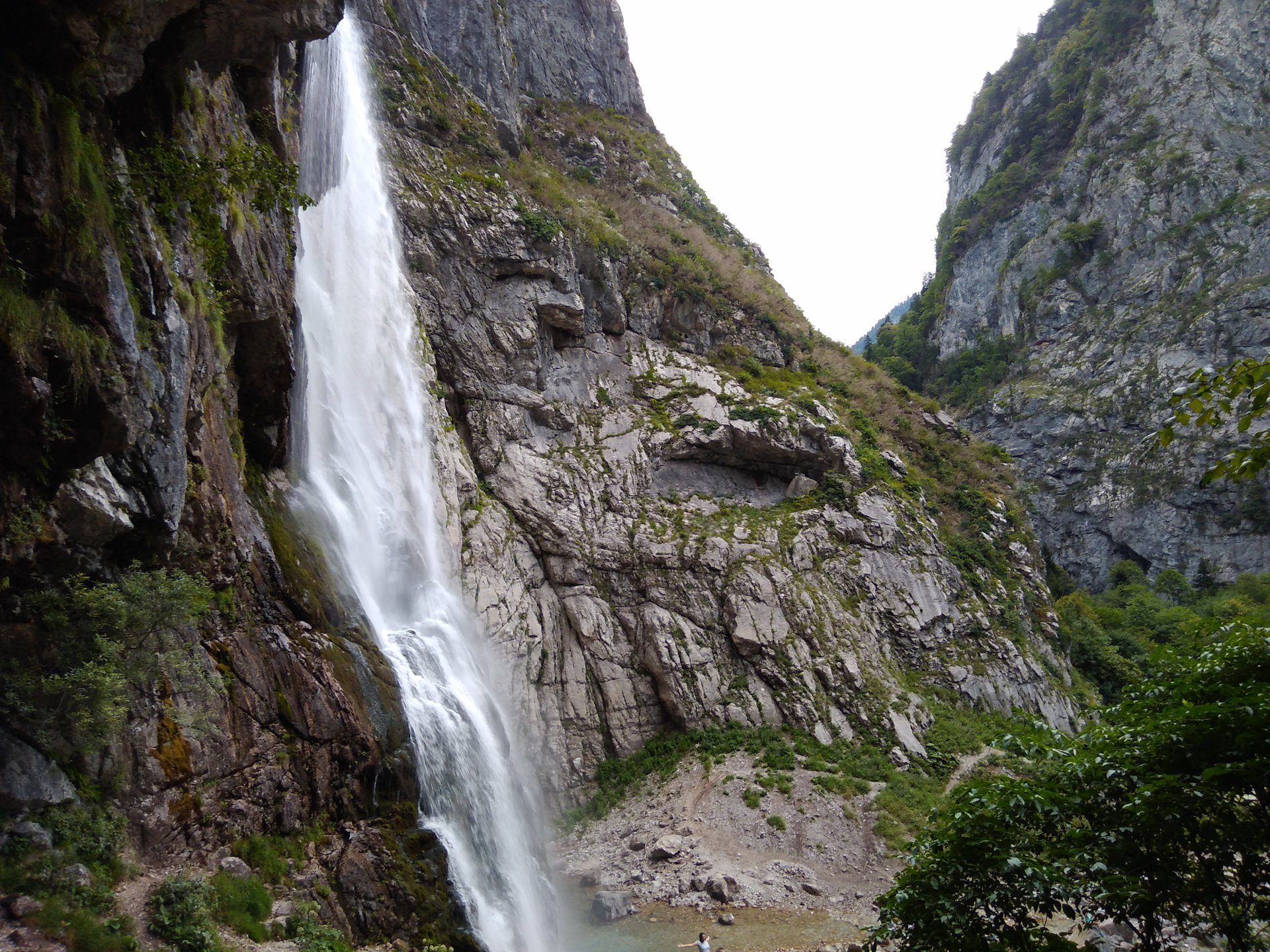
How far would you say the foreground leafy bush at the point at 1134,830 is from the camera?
4.67m

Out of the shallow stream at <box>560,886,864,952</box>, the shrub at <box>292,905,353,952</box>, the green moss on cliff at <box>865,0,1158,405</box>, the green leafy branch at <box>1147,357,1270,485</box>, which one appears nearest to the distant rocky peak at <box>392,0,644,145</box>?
the shallow stream at <box>560,886,864,952</box>


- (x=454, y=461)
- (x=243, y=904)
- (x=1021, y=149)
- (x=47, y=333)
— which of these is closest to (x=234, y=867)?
(x=243, y=904)

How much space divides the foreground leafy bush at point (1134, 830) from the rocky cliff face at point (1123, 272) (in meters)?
51.6

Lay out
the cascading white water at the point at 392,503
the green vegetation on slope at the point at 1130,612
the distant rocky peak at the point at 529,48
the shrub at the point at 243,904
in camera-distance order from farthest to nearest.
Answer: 1. the distant rocky peak at the point at 529,48
2. the green vegetation on slope at the point at 1130,612
3. the cascading white water at the point at 392,503
4. the shrub at the point at 243,904

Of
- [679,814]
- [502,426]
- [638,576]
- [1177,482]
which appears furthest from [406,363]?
[1177,482]

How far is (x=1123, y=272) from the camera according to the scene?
5897cm

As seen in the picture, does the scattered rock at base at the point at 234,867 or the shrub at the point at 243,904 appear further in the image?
the scattered rock at base at the point at 234,867

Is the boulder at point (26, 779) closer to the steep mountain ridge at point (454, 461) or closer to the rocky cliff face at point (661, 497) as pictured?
the steep mountain ridge at point (454, 461)

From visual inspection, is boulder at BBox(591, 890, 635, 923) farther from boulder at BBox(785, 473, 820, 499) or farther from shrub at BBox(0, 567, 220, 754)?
boulder at BBox(785, 473, 820, 499)

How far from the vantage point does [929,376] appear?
7025cm

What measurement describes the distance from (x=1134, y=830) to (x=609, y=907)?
13.2 meters

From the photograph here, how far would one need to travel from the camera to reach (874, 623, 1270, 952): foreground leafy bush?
15.3 feet

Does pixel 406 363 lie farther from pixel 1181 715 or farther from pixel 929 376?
pixel 929 376

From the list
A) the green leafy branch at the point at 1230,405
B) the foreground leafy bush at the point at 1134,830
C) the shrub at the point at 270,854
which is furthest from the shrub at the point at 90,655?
the green leafy branch at the point at 1230,405
